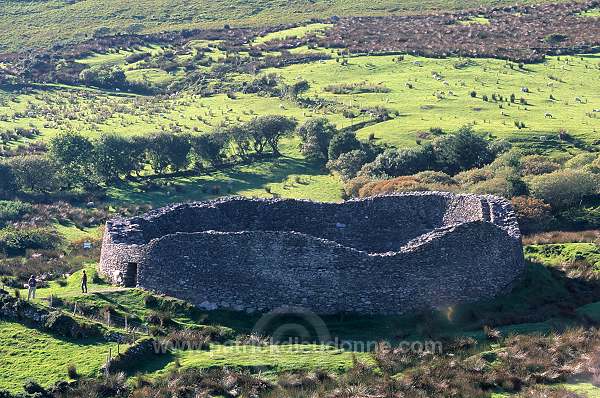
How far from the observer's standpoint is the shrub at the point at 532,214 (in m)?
48.7

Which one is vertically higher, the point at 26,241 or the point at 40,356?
the point at 26,241

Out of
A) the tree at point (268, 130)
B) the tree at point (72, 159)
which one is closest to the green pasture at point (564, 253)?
the tree at point (72, 159)

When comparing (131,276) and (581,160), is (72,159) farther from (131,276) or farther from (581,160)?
(131,276)

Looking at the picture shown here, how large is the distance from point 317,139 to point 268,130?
409cm

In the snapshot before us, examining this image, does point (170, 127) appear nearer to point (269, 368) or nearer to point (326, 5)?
point (269, 368)

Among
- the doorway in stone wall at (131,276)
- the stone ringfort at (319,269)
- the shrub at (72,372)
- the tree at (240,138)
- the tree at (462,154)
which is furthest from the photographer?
the tree at (240,138)

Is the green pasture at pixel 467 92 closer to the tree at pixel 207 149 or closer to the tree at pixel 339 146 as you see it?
the tree at pixel 339 146

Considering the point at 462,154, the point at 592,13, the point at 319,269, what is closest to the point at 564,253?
the point at 319,269

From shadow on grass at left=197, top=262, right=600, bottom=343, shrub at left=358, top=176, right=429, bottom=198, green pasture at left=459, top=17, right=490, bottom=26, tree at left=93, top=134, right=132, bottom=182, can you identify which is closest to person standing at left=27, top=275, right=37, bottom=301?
shadow on grass at left=197, top=262, right=600, bottom=343

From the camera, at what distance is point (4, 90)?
4486 inches

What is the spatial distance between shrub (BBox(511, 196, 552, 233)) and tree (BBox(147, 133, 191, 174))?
1139 inches

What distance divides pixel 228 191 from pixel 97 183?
375 inches

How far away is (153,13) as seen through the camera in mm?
176250

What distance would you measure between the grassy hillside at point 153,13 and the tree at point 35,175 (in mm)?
87603
